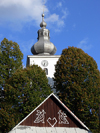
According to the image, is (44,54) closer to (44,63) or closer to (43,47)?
(43,47)

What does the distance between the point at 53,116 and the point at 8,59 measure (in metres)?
11.5

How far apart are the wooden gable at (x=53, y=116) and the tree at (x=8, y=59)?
951 centimetres

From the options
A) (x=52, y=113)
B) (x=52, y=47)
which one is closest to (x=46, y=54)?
(x=52, y=47)

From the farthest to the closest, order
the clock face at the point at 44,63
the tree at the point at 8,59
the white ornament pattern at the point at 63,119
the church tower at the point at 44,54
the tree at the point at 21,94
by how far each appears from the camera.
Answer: the clock face at the point at 44,63, the church tower at the point at 44,54, the tree at the point at 8,59, the tree at the point at 21,94, the white ornament pattern at the point at 63,119

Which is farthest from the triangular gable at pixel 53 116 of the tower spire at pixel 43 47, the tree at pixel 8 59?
the tower spire at pixel 43 47

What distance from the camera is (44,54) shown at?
1560 inches

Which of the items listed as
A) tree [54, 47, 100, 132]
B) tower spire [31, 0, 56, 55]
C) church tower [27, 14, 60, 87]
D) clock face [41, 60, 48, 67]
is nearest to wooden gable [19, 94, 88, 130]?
tree [54, 47, 100, 132]

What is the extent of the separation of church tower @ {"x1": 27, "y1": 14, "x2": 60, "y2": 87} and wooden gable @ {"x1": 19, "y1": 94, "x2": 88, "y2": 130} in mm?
18492

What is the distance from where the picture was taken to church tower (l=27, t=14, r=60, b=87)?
3744 centimetres

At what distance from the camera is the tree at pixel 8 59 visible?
25125 millimetres

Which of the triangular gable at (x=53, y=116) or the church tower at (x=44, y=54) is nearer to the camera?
the triangular gable at (x=53, y=116)

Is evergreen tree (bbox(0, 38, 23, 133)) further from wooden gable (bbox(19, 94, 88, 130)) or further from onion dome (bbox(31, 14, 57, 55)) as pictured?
onion dome (bbox(31, 14, 57, 55))

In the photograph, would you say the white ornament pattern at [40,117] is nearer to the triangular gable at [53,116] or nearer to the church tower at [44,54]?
the triangular gable at [53,116]

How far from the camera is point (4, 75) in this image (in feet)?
82.6
